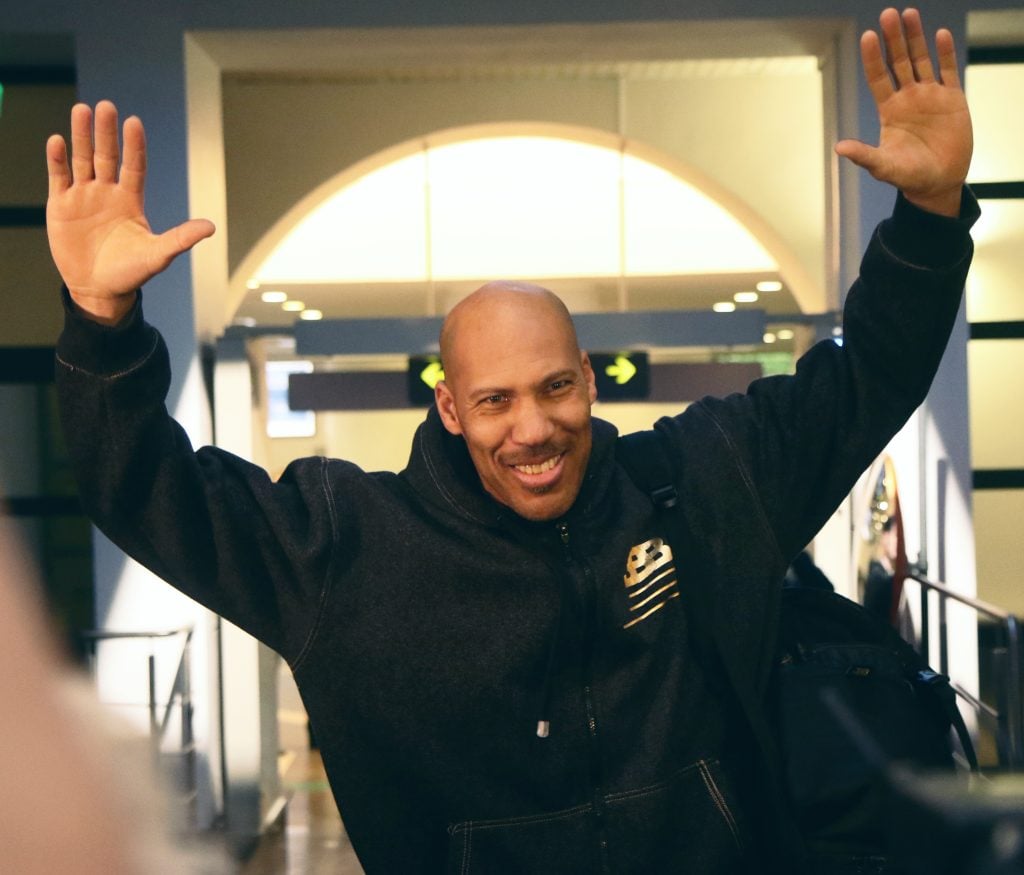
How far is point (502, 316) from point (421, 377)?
4714 millimetres

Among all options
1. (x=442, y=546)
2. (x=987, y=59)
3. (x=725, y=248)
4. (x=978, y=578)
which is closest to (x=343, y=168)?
(x=725, y=248)

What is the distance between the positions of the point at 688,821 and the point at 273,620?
0.76 metres

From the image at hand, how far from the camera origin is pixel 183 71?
6641 mm

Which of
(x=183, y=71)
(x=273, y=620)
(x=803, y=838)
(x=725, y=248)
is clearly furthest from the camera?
(x=725, y=248)

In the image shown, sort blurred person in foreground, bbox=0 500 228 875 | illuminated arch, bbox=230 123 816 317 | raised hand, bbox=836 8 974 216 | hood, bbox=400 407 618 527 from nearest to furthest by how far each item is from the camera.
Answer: blurred person in foreground, bbox=0 500 228 875 < raised hand, bbox=836 8 974 216 < hood, bbox=400 407 618 527 < illuminated arch, bbox=230 123 816 317

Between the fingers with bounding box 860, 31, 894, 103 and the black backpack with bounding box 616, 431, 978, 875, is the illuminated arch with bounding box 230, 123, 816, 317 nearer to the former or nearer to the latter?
the fingers with bounding box 860, 31, 894, 103

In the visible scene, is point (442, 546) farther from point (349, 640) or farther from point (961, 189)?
point (961, 189)

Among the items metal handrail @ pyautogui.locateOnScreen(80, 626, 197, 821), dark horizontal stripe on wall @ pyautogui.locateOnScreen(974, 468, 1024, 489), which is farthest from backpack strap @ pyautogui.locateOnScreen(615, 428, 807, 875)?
dark horizontal stripe on wall @ pyautogui.locateOnScreen(974, 468, 1024, 489)

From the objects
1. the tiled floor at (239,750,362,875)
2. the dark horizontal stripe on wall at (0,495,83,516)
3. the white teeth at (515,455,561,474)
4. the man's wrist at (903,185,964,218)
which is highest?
the man's wrist at (903,185,964,218)

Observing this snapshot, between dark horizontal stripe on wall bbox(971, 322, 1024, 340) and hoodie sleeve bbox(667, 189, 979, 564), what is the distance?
542cm

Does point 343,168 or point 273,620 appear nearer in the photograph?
point 273,620

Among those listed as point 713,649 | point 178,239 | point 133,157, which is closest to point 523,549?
point 713,649

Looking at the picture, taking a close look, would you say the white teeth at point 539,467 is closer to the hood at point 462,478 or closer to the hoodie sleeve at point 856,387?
the hood at point 462,478

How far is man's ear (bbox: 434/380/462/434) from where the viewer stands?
248 centimetres
